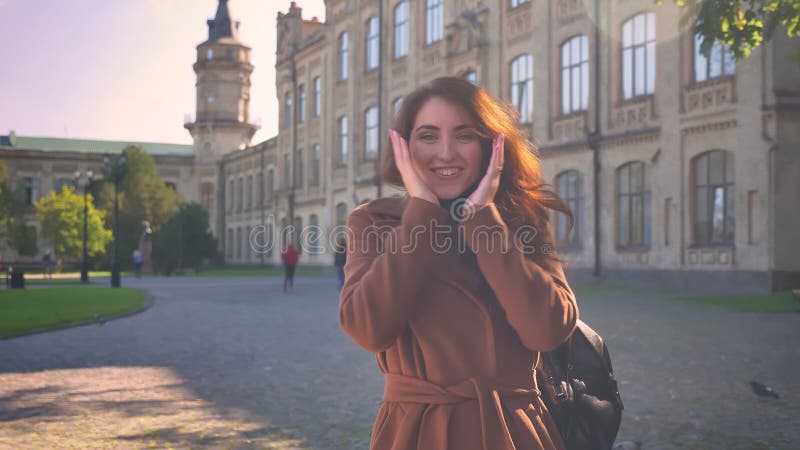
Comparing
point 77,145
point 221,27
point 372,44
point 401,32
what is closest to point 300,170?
point 372,44

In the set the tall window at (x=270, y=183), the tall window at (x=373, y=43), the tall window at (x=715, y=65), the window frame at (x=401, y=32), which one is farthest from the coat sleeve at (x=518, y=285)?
the tall window at (x=270, y=183)

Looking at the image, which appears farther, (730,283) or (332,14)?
(332,14)

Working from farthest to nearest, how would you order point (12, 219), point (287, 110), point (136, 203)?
point (12, 219), point (136, 203), point (287, 110)

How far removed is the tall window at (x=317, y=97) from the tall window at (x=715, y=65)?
87.8 ft

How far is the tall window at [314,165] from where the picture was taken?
47.7m

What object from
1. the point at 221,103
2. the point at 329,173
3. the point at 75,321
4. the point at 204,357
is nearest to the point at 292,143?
the point at 329,173

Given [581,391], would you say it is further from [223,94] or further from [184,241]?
[223,94]

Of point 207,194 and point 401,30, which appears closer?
point 401,30

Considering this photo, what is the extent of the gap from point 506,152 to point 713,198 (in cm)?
2217

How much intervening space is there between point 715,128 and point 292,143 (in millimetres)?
32257

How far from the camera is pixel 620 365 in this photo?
9.36 metres

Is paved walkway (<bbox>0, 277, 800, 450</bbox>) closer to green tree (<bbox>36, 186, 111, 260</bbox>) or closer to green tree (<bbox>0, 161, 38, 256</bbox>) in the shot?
green tree (<bbox>36, 186, 111, 260</bbox>)

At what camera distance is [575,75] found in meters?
27.9

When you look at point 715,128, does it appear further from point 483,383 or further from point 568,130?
point 483,383
